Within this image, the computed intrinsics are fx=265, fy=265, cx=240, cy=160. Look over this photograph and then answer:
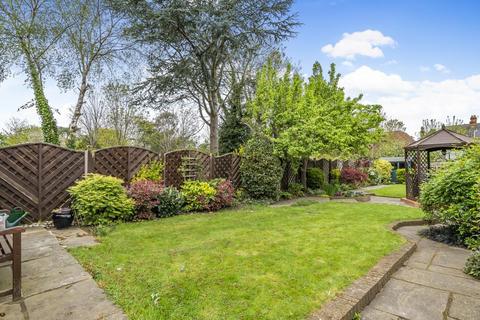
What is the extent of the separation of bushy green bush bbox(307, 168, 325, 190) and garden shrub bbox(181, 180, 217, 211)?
22.7 feet

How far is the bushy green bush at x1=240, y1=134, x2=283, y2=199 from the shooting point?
9859 mm

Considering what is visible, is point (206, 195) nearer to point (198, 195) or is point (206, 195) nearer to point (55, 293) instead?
point (198, 195)

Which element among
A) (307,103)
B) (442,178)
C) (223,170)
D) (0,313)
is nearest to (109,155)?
(223,170)

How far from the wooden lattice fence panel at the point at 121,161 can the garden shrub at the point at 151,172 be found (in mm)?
112

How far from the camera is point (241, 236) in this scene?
5035mm

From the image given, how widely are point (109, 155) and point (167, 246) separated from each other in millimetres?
4214

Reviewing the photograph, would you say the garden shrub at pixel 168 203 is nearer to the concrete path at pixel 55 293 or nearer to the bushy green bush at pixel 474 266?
the concrete path at pixel 55 293

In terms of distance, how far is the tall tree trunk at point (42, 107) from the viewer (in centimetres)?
1230

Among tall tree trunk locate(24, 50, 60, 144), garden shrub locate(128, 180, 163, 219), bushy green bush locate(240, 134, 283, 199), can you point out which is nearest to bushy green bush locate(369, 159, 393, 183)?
bushy green bush locate(240, 134, 283, 199)

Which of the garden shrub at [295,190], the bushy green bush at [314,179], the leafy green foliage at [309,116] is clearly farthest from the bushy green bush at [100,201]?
the bushy green bush at [314,179]

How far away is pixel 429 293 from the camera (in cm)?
306

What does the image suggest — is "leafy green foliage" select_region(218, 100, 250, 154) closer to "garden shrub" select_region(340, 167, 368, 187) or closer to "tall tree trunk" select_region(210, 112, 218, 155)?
"tall tree trunk" select_region(210, 112, 218, 155)

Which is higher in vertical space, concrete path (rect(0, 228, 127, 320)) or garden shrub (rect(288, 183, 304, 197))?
garden shrub (rect(288, 183, 304, 197))

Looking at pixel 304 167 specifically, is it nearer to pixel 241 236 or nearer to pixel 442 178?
pixel 442 178
